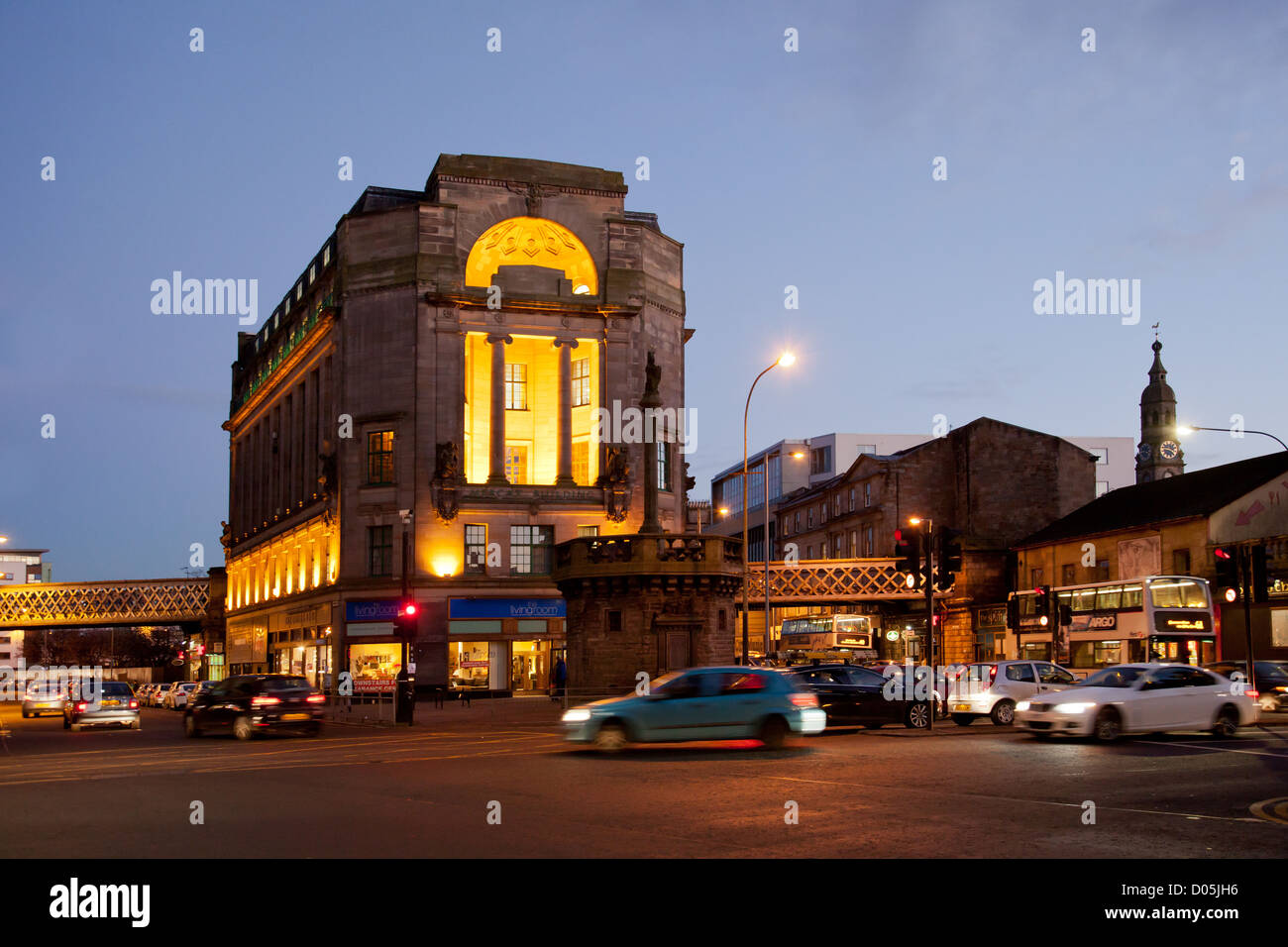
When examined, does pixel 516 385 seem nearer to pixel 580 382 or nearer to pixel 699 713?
pixel 580 382

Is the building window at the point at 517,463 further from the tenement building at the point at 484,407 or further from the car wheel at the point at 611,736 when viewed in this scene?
the car wheel at the point at 611,736

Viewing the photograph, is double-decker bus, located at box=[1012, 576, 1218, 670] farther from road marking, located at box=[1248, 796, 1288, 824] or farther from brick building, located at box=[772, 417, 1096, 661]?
brick building, located at box=[772, 417, 1096, 661]

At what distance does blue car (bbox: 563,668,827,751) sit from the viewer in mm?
20625

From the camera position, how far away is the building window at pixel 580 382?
58.0 meters

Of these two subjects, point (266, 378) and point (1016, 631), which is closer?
point (1016, 631)

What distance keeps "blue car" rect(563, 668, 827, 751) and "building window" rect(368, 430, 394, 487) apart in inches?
1426

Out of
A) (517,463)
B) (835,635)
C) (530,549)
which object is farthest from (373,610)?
(835,635)

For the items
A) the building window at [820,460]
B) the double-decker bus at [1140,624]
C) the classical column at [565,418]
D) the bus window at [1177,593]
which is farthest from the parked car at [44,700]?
the building window at [820,460]

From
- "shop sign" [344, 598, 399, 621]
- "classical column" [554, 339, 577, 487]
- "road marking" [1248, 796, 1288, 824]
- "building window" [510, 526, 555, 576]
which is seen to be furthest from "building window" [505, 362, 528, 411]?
"road marking" [1248, 796, 1288, 824]

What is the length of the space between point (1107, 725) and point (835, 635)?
42993mm
